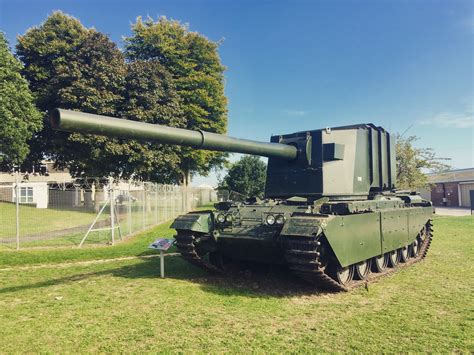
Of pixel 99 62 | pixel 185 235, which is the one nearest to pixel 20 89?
pixel 99 62

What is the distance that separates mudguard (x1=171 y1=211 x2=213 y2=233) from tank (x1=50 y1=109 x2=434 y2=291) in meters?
A: 0.02

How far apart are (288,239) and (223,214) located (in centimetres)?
182

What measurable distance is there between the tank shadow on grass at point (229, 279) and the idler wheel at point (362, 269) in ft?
3.53

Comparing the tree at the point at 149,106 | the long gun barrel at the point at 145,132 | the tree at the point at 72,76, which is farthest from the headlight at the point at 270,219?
the tree at the point at 149,106

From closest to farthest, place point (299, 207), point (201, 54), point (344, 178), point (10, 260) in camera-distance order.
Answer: point (299, 207)
point (344, 178)
point (10, 260)
point (201, 54)

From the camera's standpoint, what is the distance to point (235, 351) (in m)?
4.87

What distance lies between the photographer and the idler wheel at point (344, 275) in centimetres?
765

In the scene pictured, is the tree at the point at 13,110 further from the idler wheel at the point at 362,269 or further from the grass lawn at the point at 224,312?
the idler wheel at the point at 362,269

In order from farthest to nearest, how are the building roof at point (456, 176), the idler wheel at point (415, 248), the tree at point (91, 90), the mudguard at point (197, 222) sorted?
the building roof at point (456, 176)
the tree at point (91, 90)
the idler wheel at point (415, 248)
the mudguard at point (197, 222)

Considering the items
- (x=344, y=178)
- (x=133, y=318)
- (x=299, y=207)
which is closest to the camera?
(x=133, y=318)

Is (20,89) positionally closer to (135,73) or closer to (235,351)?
(135,73)

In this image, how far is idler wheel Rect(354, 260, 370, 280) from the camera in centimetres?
840

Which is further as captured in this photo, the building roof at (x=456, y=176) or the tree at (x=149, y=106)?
the building roof at (x=456, y=176)

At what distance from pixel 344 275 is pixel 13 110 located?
15629mm
